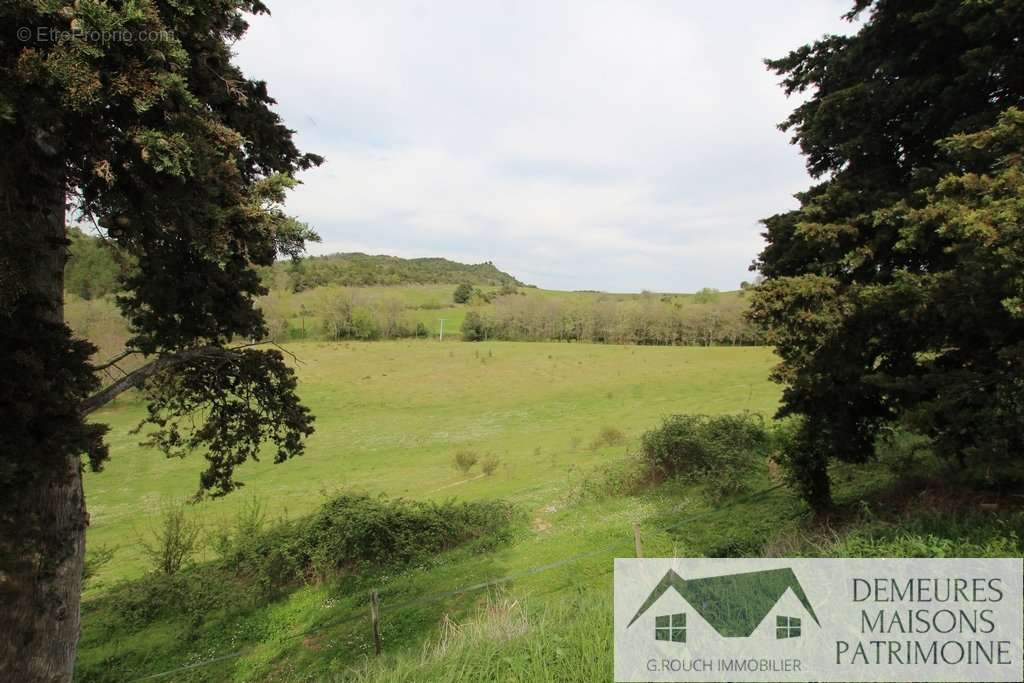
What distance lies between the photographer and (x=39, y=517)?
5461mm

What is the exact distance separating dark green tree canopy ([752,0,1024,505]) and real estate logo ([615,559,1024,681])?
9.99 ft

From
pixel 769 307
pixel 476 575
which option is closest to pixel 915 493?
pixel 769 307

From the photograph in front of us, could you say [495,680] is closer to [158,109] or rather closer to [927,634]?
[927,634]

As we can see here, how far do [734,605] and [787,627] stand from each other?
485 mm

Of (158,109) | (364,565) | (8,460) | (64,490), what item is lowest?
(364,565)

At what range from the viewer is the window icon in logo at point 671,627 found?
4.39 meters

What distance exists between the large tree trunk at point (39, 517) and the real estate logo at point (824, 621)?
580cm

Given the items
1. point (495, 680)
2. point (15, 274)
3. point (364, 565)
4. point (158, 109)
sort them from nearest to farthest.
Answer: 1. point (495, 680)
2. point (15, 274)
3. point (158, 109)
4. point (364, 565)

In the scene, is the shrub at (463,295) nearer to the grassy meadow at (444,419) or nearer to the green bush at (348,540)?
the grassy meadow at (444,419)

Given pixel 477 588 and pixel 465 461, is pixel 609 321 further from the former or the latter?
pixel 477 588

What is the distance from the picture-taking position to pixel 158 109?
15.8ft

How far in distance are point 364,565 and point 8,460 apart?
35.7 feet

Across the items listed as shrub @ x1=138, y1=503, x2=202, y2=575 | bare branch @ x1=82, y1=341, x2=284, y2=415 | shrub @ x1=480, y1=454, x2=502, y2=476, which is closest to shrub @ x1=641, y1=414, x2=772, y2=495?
shrub @ x1=480, y1=454, x2=502, y2=476

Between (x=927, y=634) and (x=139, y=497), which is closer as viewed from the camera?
(x=927, y=634)
